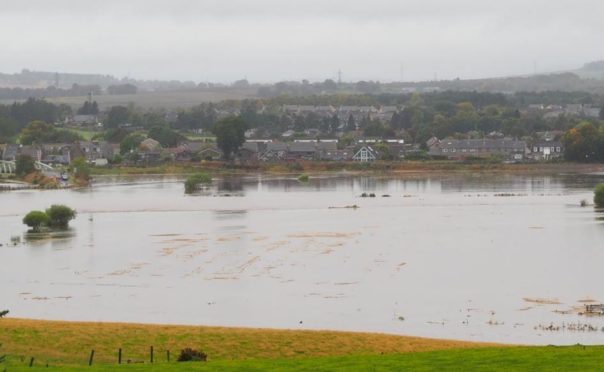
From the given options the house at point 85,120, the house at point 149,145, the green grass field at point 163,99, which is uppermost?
the green grass field at point 163,99

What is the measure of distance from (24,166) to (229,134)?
11247mm

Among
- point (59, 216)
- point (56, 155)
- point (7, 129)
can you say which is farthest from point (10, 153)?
point (59, 216)

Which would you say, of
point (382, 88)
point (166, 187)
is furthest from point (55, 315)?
point (382, 88)

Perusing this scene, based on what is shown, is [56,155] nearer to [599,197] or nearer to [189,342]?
[599,197]

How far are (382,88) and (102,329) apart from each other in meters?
154

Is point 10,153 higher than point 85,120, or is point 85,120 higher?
point 85,120

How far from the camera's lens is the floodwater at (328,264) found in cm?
1741

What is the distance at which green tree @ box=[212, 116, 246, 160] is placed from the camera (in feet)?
198

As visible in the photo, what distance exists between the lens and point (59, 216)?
31.4 meters

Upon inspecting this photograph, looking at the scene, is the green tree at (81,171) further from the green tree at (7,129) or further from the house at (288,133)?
the house at (288,133)

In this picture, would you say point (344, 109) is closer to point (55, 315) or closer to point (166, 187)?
point (166, 187)

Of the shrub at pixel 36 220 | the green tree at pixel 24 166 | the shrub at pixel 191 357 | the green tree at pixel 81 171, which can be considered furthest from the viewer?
the green tree at pixel 24 166

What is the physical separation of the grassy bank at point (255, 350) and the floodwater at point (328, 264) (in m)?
1.18

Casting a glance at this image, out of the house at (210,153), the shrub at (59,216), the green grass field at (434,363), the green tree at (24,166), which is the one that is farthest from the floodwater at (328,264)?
the house at (210,153)
